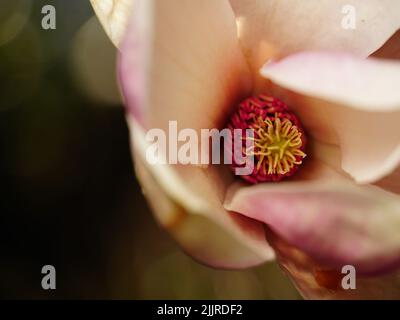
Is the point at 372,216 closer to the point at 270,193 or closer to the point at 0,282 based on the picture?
the point at 270,193

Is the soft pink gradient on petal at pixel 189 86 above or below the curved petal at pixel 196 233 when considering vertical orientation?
above

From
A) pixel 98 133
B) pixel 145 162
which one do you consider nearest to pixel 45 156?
pixel 98 133

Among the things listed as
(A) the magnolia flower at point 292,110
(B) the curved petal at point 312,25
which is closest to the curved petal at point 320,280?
(A) the magnolia flower at point 292,110

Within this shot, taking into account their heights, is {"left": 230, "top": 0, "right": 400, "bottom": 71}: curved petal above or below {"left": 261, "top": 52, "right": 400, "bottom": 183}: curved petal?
above

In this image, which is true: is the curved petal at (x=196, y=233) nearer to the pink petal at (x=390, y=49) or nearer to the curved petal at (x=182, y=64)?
the curved petal at (x=182, y=64)

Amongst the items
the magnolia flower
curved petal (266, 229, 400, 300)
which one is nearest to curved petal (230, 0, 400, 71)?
the magnolia flower

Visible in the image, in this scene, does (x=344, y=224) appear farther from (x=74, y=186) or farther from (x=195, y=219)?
(x=74, y=186)

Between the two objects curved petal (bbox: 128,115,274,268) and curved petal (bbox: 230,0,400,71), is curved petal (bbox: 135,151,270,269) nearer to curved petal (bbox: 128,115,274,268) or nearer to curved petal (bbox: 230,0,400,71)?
curved petal (bbox: 128,115,274,268)
